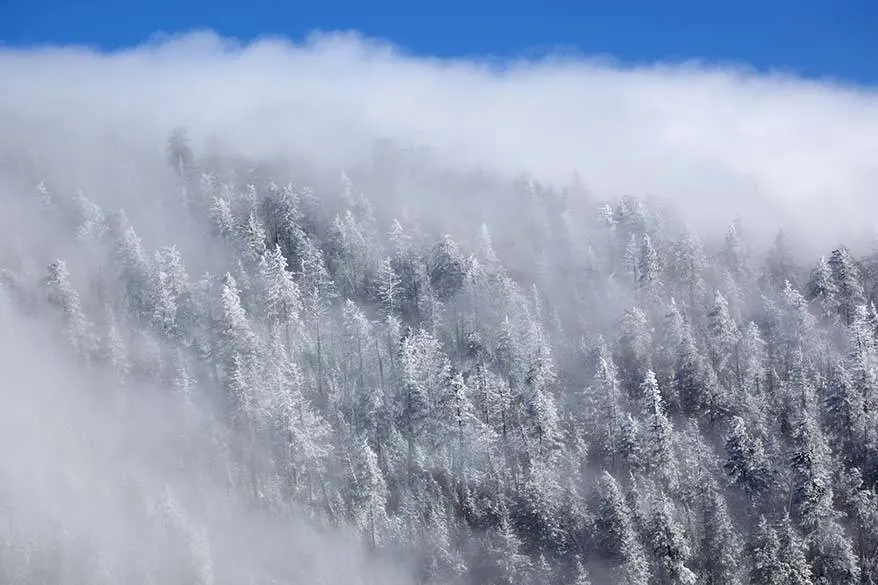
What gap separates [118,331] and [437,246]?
38552mm

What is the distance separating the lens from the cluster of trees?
7119 cm

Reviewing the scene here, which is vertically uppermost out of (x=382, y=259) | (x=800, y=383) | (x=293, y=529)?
(x=382, y=259)

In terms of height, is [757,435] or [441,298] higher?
[441,298]

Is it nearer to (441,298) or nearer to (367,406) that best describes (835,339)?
(441,298)

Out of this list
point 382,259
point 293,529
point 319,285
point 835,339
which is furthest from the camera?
point 382,259

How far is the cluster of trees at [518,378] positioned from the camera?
71.2 metres

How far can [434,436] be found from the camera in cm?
7950

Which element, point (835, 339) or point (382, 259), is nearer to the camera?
point (835, 339)

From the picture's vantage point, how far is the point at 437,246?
Result: 102 metres

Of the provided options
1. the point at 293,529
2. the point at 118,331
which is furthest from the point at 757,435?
the point at 118,331

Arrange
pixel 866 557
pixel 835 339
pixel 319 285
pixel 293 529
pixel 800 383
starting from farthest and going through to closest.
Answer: pixel 319 285 → pixel 835 339 → pixel 800 383 → pixel 293 529 → pixel 866 557

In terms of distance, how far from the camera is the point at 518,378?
8538 centimetres

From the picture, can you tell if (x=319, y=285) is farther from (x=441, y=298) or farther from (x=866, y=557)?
(x=866, y=557)

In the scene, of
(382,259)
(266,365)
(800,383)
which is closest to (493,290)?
(382,259)
